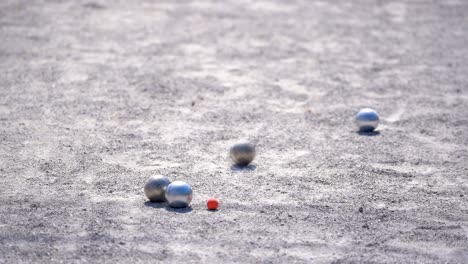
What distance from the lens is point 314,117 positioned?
1055 cm

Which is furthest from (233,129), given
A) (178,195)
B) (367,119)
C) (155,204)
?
(178,195)

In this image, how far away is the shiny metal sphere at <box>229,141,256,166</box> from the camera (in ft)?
28.0

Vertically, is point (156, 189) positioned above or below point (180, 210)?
above

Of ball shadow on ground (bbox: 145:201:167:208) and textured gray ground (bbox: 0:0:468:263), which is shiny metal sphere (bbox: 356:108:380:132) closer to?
textured gray ground (bbox: 0:0:468:263)

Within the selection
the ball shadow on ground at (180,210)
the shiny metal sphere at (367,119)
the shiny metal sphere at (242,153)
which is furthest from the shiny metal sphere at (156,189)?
the shiny metal sphere at (367,119)

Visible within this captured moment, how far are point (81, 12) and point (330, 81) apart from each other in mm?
6209

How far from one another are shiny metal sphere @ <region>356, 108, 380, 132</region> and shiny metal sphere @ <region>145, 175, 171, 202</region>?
3391mm

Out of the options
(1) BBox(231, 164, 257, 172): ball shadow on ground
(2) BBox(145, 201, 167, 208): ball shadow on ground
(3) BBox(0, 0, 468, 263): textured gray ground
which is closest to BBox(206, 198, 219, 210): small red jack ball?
(3) BBox(0, 0, 468, 263): textured gray ground

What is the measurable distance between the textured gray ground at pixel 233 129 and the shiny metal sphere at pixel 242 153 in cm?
17

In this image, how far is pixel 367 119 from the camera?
983cm

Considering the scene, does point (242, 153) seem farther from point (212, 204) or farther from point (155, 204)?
point (155, 204)

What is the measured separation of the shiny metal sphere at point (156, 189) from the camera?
743cm

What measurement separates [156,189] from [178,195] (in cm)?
28

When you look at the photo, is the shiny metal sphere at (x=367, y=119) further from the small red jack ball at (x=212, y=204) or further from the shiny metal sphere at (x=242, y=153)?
the small red jack ball at (x=212, y=204)
